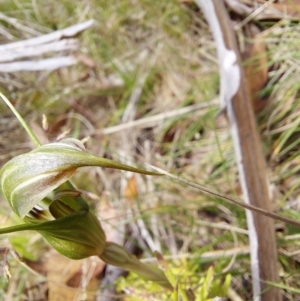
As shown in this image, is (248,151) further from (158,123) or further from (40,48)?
(40,48)

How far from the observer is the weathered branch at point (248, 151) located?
37.0 inches

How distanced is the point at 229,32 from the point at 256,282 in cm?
62

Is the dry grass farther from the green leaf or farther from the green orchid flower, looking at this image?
the green leaf

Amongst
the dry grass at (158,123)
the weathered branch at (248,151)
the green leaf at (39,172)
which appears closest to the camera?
the green leaf at (39,172)

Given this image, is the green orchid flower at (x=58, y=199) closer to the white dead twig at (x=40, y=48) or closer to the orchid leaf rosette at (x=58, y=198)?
the orchid leaf rosette at (x=58, y=198)

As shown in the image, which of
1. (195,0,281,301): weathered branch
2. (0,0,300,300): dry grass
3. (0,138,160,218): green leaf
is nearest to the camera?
(0,138,160,218): green leaf

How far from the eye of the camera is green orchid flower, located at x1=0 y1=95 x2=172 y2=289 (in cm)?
60

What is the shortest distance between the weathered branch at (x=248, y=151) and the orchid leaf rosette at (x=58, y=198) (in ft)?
0.94

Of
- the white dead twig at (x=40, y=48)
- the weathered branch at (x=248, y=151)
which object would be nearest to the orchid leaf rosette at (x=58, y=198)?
the weathered branch at (x=248, y=151)

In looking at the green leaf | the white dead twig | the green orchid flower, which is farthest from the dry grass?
the green leaf

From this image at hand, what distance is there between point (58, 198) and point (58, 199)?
16 millimetres

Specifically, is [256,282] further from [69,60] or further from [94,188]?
[69,60]

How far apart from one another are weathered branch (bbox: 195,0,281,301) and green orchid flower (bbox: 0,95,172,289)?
0.28 meters

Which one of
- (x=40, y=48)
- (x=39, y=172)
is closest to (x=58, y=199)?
(x=39, y=172)
